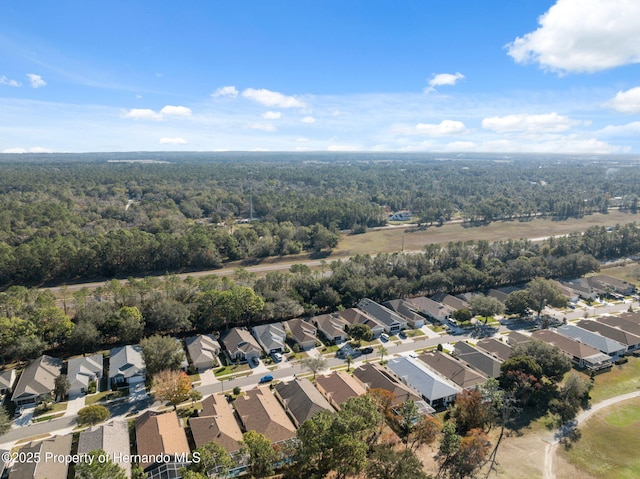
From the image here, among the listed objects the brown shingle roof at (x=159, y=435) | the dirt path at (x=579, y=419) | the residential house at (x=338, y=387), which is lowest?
the dirt path at (x=579, y=419)

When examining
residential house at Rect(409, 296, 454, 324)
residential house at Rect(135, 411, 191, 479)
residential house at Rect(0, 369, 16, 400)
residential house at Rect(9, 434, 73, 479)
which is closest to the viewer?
residential house at Rect(9, 434, 73, 479)

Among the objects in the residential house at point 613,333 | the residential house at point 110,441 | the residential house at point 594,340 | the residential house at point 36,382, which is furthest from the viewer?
the residential house at point 613,333

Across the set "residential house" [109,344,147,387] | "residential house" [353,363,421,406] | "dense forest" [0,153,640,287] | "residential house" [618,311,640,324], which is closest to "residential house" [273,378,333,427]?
"residential house" [353,363,421,406]

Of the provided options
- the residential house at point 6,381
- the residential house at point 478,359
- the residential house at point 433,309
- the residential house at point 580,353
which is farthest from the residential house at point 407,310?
the residential house at point 6,381

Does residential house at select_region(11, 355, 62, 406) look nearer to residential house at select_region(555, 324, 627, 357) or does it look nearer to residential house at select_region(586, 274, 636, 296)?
residential house at select_region(555, 324, 627, 357)

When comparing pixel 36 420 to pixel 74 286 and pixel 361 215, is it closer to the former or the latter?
pixel 74 286

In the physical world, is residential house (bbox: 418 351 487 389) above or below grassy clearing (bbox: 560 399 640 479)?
above

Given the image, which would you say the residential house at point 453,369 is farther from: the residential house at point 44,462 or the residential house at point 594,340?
the residential house at point 44,462
